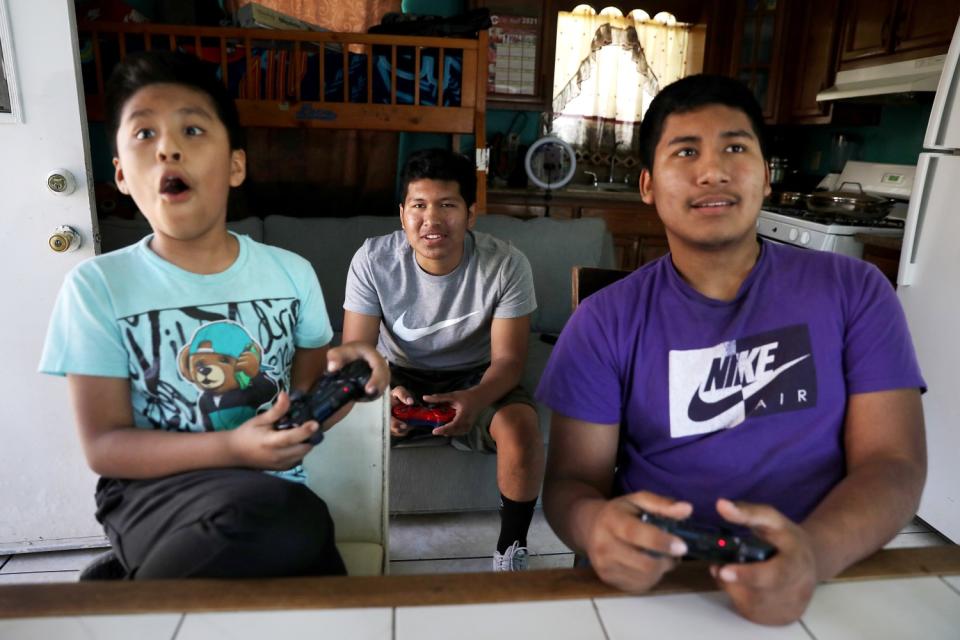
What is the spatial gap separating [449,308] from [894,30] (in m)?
2.63

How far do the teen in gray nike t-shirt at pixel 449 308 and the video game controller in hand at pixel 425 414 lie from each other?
2 cm

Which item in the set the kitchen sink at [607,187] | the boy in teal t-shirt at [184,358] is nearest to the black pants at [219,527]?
the boy in teal t-shirt at [184,358]

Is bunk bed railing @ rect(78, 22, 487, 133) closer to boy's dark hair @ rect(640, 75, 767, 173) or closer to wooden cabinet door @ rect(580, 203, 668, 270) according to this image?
wooden cabinet door @ rect(580, 203, 668, 270)

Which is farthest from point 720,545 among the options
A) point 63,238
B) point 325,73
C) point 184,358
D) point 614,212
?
point 614,212

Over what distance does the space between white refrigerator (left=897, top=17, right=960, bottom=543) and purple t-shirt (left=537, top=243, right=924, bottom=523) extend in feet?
4.55

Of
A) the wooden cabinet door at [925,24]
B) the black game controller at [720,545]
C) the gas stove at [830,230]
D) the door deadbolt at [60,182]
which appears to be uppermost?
the wooden cabinet door at [925,24]

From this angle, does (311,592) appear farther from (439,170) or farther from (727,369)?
(439,170)

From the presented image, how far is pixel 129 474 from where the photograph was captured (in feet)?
2.67

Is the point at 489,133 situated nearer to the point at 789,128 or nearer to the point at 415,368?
the point at 789,128

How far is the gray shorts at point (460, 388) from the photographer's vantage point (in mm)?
1792

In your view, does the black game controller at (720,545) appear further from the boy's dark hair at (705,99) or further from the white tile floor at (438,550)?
the white tile floor at (438,550)

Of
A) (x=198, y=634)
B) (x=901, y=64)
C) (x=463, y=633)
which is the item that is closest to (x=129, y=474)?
(x=198, y=634)

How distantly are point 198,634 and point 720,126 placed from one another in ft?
3.11

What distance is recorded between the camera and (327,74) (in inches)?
106
